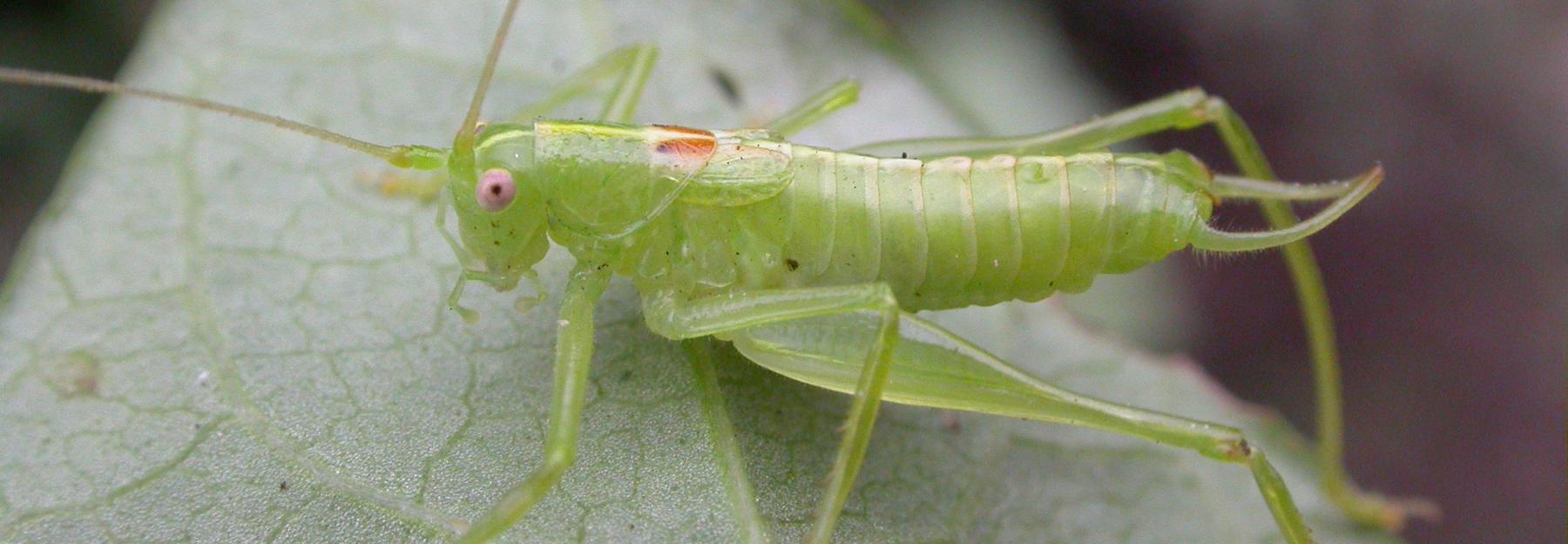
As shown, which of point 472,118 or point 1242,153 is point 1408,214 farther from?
point 472,118

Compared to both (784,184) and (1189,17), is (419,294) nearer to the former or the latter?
(784,184)

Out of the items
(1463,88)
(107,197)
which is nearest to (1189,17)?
(1463,88)

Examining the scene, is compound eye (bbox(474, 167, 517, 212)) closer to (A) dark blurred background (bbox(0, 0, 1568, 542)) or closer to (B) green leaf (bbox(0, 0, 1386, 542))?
(B) green leaf (bbox(0, 0, 1386, 542))

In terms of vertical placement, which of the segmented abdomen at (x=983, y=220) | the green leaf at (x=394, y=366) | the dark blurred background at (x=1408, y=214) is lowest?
the green leaf at (x=394, y=366)

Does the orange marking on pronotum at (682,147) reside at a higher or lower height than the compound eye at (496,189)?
higher

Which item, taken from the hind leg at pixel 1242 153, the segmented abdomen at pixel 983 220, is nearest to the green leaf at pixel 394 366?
the hind leg at pixel 1242 153

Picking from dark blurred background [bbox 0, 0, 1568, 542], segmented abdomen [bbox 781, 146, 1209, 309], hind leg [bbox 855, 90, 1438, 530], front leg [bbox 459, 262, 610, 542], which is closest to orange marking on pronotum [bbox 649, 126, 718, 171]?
segmented abdomen [bbox 781, 146, 1209, 309]

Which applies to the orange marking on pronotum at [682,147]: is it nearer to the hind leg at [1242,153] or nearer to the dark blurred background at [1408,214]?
the hind leg at [1242,153]
